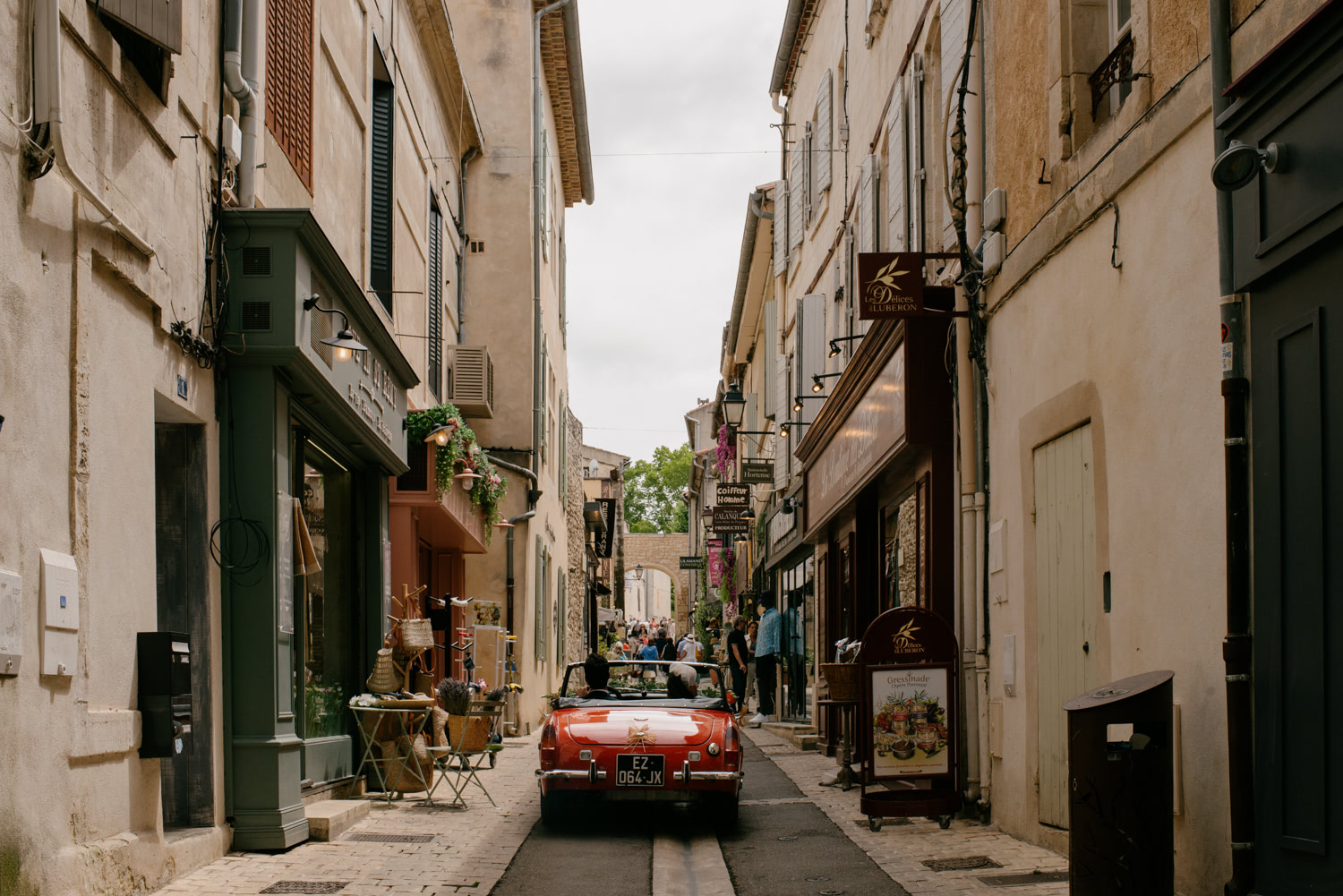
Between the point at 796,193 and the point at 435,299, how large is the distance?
6702 millimetres

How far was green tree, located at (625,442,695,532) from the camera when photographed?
8456cm

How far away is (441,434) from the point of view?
47.4ft

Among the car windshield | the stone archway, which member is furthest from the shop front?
the stone archway


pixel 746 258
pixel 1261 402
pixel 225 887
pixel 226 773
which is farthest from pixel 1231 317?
pixel 746 258

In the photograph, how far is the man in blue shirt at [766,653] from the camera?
64.8 ft

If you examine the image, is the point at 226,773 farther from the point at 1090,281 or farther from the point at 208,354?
the point at 1090,281

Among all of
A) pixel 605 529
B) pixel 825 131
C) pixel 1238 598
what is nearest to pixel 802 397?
pixel 825 131

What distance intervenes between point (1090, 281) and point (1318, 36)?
2.71 metres

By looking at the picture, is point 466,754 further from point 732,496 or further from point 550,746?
point 732,496

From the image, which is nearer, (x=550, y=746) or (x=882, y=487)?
(x=550, y=746)

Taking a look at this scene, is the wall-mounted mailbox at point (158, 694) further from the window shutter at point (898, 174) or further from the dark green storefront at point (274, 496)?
the window shutter at point (898, 174)

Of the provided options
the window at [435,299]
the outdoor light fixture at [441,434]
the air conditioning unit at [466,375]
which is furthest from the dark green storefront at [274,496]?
the air conditioning unit at [466,375]

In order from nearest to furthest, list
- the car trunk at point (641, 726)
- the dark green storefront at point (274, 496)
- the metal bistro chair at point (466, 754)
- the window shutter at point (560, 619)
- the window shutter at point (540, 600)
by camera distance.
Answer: the dark green storefront at point (274, 496), the car trunk at point (641, 726), the metal bistro chair at point (466, 754), the window shutter at point (540, 600), the window shutter at point (560, 619)

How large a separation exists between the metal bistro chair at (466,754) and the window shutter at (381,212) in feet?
13.1
